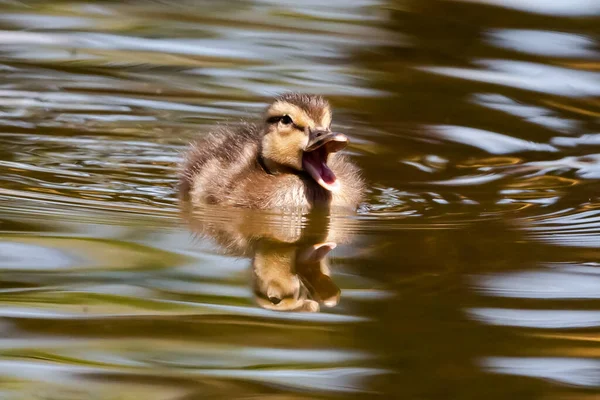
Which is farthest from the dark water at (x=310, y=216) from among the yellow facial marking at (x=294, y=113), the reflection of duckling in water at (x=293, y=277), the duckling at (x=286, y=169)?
the yellow facial marking at (x=294, y=113)

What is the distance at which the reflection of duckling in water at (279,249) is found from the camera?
3049mm

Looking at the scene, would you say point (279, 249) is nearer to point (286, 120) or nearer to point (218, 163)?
point (286, 120)

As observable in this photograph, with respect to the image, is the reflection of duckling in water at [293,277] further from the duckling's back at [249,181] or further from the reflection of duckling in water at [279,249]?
the duckling's back at [249,181]

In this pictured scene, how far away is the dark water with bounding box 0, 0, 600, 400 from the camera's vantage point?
2.58 metres

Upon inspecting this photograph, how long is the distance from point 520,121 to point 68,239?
296 cm

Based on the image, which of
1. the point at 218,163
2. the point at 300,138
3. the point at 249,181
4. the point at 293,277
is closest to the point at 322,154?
the point at 300,138

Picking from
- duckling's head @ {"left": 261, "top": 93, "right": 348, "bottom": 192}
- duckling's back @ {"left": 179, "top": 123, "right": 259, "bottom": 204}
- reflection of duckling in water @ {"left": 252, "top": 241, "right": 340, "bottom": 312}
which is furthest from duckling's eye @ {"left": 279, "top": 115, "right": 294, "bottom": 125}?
reflection of duckling in water @ {"left": 252, "top": 241, "right": 340, "bottom": 312}

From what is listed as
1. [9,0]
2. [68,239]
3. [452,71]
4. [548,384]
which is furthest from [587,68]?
[548,384]

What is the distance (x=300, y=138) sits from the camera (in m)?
4.36

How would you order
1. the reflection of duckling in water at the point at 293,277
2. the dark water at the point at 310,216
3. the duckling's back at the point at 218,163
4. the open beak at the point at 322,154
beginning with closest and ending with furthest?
the dark water at the point at 310,216 → the reflection of duckling in water at the point at 293,277 → the open beak at the point at 322,154 → the duckling's back at the point at 218,163

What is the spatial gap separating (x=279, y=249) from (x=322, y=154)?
925mm

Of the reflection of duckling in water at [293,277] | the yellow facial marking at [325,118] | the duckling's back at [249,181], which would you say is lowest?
the reflection of duckling in water at [293,277]

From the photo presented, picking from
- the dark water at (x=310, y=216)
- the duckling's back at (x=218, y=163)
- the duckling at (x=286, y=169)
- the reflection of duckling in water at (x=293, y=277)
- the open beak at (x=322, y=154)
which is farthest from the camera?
the duckling's back at (x=218, y=163)

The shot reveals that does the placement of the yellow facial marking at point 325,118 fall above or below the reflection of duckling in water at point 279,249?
above
